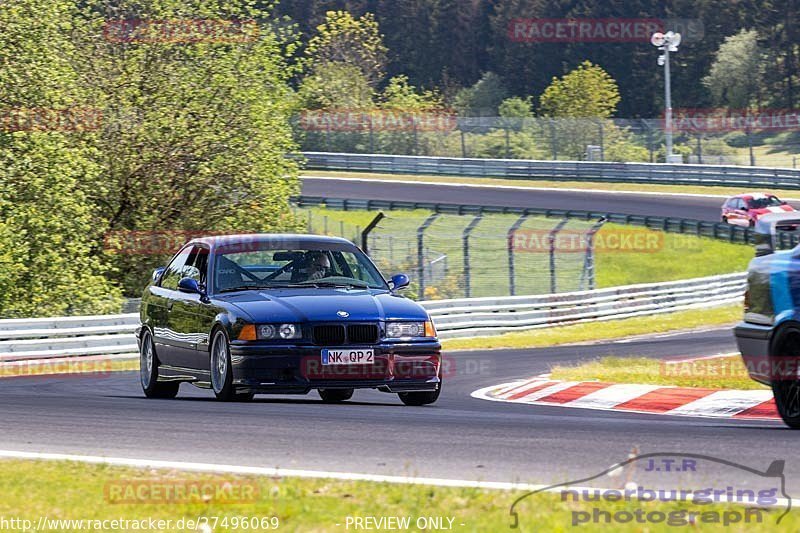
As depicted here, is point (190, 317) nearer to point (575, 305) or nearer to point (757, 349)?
point (757, 349)

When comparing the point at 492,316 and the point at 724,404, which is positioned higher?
the point at 724,404

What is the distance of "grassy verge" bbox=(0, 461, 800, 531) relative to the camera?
569 centimetres

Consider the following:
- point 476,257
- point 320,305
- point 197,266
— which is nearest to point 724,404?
point 320,305

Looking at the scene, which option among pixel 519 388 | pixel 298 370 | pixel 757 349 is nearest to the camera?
pixel 757 349

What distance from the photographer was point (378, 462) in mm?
7586

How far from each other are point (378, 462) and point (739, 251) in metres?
37.2

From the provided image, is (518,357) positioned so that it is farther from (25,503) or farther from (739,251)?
(739,251)

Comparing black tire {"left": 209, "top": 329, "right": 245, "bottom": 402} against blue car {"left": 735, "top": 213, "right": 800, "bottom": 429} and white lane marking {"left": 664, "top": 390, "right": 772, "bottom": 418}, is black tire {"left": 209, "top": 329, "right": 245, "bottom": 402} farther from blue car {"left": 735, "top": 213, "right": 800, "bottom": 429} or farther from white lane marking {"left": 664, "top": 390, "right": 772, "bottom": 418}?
blue car {"left": 735, "top": 213, "right": 800, "bottom": 429}

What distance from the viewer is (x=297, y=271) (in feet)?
39.8

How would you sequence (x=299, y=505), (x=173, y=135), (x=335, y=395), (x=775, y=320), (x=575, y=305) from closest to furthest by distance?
(x=299, y=505) < (x=775, y=320) < (x=335, y=395) < (x=173, y=135) < (x=575, y=305)

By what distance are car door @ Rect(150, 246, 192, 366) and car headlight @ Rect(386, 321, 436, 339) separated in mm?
2415

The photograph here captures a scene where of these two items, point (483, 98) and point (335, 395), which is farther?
point (483, 98)

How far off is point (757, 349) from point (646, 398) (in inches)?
119

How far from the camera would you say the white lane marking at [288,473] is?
6.49 m
